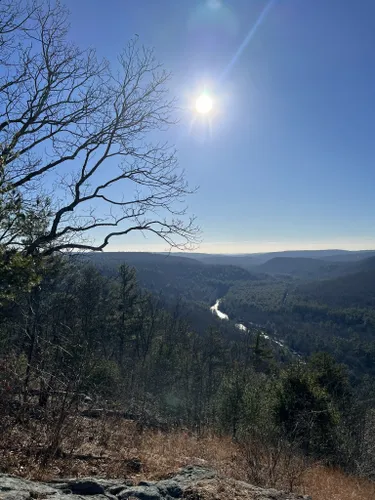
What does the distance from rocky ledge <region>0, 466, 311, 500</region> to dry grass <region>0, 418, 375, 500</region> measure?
0.47 metres

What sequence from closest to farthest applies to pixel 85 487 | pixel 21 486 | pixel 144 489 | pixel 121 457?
pixel 21 486, pixel 85 487, pixel 144 489, pixel 121 457

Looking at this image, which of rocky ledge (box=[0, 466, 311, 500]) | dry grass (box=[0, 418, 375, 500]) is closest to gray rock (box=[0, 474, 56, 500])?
rocky ledge (box=[0, 466, 311, 500])

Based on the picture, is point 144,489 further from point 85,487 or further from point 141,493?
point 85,487

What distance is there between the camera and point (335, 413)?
668 inches

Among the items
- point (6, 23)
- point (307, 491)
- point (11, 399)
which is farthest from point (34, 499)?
point (6, 23)

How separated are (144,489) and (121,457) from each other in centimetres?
144

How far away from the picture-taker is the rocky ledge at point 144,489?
3.58 m

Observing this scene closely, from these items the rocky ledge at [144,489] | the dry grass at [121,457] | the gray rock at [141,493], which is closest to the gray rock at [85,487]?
the rocky ledge at [144,489]

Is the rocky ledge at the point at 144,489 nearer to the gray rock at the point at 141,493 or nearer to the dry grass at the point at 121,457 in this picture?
the gray rock at the point at 141,493

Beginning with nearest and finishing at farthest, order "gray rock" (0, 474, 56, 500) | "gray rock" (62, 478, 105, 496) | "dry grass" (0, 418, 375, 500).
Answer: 1. "gray rock" (0, 474, 56, 500)
2. "gray rock" (62, 478, 105, 496)
3. "dry grass" (0, 418, 375, 500)

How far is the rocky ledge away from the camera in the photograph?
3.58 metres

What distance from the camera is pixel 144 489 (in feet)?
13.7

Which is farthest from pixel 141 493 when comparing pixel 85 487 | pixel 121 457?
pixel 121 457

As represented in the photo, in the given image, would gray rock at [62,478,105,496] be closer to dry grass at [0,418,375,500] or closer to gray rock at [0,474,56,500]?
gray rock at [0,474,56,500]
